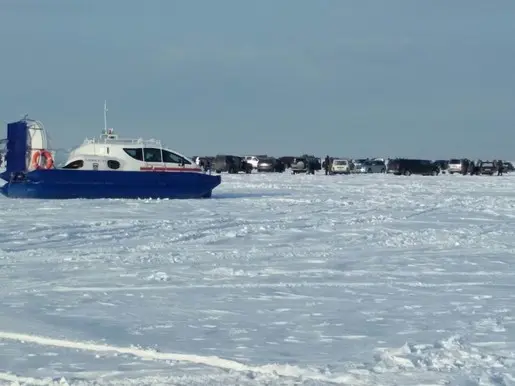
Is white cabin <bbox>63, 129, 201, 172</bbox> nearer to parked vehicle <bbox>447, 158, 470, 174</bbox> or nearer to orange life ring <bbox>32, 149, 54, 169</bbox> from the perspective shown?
orange life ring <bbox>32, 149, 54, 169</bbox>

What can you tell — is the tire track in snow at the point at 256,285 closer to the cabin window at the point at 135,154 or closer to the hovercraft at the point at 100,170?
the hovercraft at the point at 100,170

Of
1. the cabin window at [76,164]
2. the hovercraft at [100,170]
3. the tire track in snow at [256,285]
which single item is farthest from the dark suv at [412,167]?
the tire track in snow at [256,285]

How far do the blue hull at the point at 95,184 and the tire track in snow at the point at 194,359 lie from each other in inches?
725

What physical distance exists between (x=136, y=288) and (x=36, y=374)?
371 cm

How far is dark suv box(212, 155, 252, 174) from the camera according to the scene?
63.2m

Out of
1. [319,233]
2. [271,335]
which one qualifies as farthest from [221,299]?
[319,233]

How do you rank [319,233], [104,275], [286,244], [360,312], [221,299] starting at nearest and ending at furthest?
[360,312] → [221,299] → [104,275] → [286,244] → [319,233]

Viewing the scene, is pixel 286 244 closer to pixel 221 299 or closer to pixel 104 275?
pixel 104 275

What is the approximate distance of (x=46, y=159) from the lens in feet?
85.2

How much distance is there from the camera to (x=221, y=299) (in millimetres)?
8922

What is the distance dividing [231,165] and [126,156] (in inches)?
1445

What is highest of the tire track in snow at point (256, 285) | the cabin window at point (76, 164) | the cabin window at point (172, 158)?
the cabin window at point (172, 158)

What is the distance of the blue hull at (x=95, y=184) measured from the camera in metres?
25.0

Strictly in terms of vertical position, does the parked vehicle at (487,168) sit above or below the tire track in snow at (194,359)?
above
